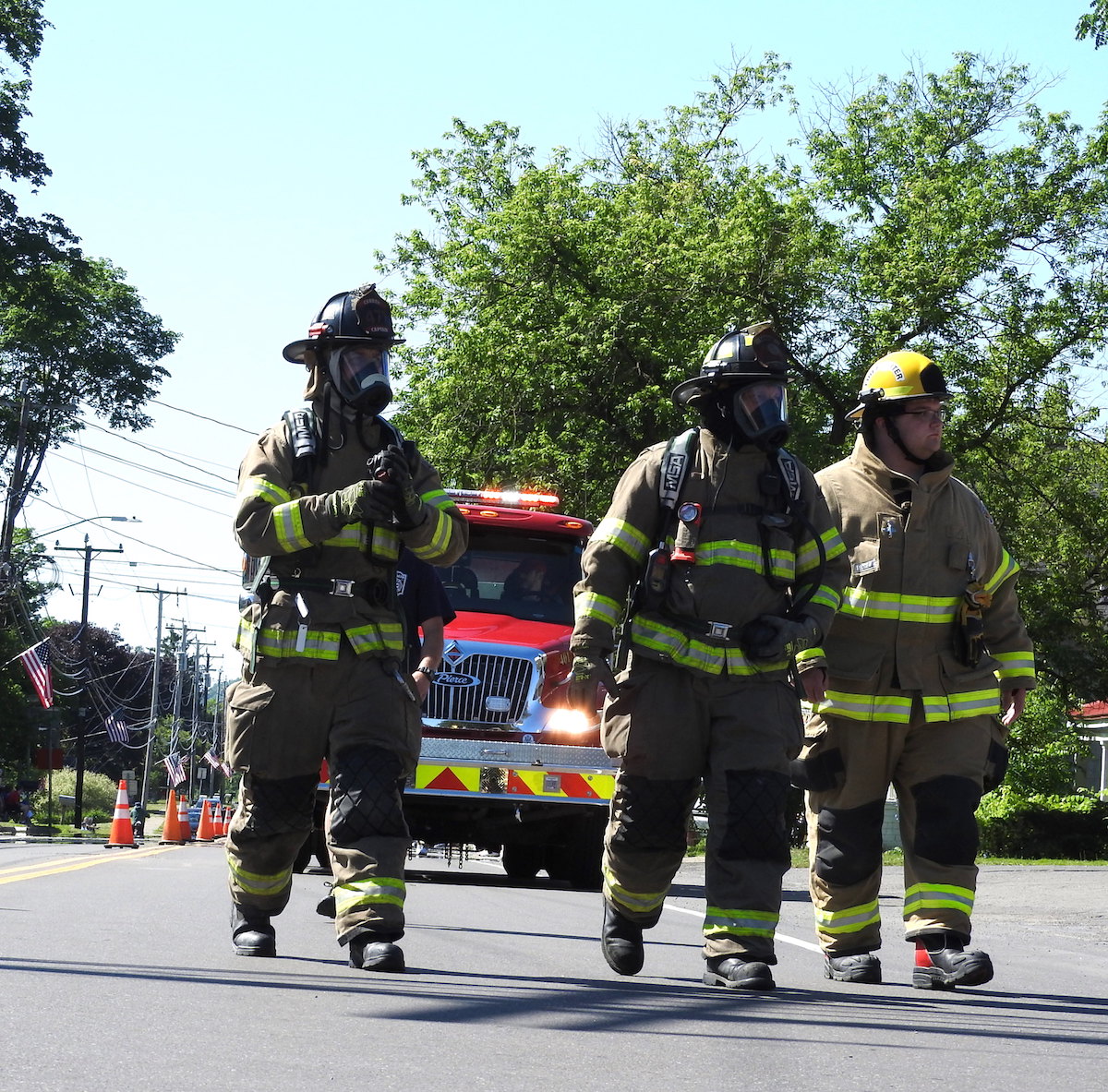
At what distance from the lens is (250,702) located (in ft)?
20.8

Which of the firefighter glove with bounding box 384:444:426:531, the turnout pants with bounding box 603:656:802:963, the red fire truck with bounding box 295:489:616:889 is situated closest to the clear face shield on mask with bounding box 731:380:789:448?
the turnout pants with bounding box 603:656:802:963

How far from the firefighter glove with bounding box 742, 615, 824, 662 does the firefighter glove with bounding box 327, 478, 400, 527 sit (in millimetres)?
1290

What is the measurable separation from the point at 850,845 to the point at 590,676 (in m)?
1.17

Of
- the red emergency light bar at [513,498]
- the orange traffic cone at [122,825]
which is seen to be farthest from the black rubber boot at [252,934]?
the orange traffic cone at [122,825]

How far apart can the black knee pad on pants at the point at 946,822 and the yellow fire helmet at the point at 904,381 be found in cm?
141

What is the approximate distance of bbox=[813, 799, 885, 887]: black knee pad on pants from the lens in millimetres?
6609

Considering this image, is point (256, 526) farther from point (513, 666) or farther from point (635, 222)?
point (635, 222)

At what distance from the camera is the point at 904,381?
679 cm

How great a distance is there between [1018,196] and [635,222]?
6654 mm

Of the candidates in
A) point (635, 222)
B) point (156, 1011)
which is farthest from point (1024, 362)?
point (156, 1011)

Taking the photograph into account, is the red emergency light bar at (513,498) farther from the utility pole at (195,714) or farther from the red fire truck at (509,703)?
the utility pole at (195,714)

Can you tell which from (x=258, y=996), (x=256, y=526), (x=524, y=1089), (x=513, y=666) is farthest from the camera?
(x=513, y=666)

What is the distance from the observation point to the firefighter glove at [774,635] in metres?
6.21

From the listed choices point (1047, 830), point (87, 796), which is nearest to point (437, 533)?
point (1047, 830)
